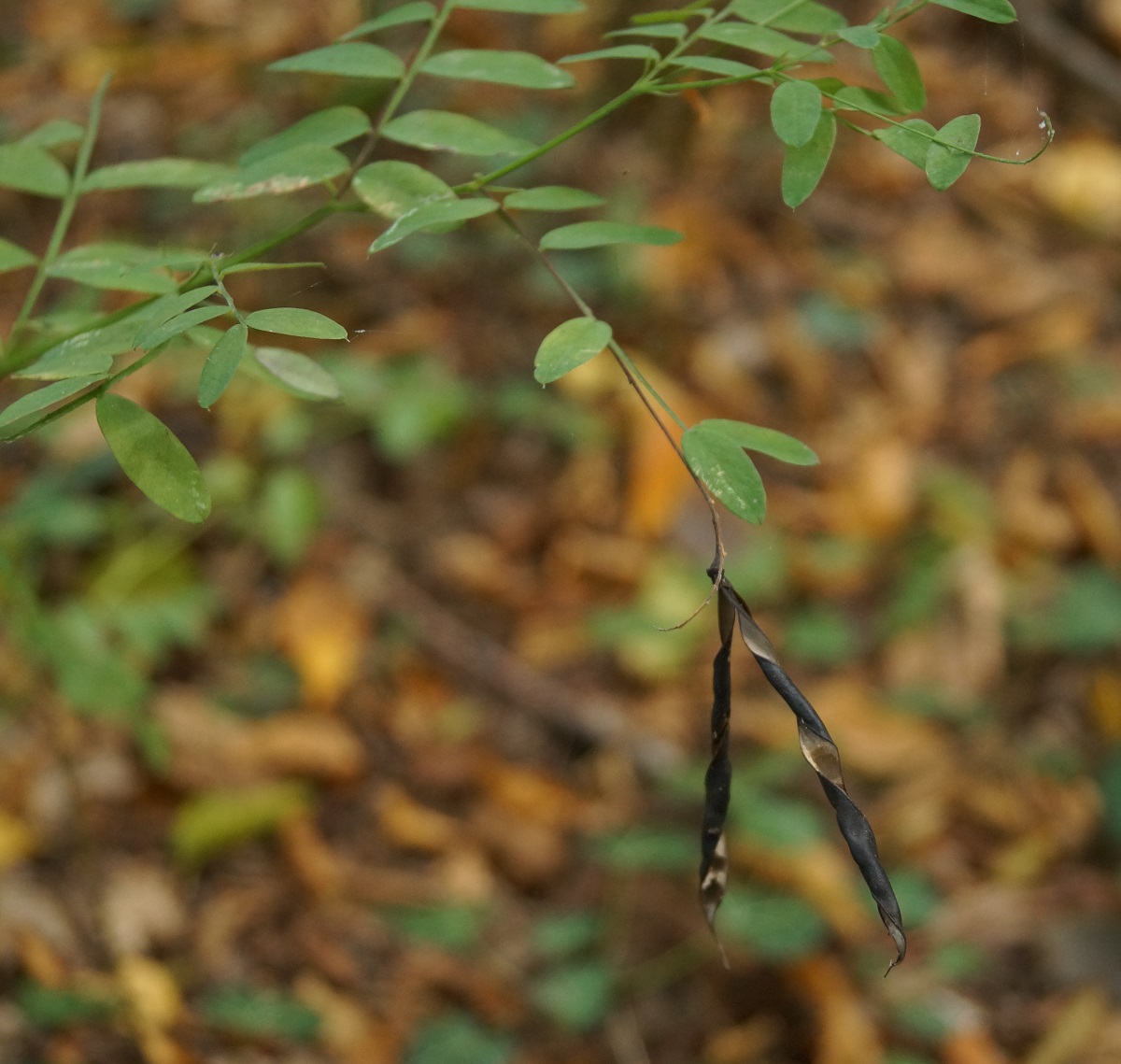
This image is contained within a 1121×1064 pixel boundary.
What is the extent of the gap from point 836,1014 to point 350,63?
153cm

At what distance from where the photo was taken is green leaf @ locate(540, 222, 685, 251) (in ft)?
2.57

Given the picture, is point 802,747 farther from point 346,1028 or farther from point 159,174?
point 346,1028

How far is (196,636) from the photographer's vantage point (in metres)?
2.23

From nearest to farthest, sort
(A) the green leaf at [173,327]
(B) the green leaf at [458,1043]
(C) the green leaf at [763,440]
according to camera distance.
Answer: (A) the green leaf at [173,327] < (C) the green leaf at [763,440] < (B) the green leaf at [458,1043]

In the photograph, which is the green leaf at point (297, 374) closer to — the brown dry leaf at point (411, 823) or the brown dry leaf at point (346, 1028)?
the brown dry leaf at point (346, 1028)

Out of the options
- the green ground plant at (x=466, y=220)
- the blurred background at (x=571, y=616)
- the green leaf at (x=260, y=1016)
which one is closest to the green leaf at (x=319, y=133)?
the green ground plant at (x=466, y=220)

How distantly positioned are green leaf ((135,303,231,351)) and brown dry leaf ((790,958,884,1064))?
1.53m

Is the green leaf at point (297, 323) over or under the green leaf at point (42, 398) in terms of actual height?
over

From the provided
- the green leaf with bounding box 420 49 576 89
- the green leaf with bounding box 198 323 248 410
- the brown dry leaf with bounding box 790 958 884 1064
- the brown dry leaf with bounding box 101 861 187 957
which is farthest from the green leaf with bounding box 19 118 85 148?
the brown dry leaf with bounding box 790 958 884 1064

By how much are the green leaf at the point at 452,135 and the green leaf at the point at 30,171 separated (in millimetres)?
315

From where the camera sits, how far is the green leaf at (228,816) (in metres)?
1.88

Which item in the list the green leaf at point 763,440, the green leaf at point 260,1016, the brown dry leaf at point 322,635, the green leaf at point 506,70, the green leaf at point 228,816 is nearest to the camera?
the green leaf at point 763,440

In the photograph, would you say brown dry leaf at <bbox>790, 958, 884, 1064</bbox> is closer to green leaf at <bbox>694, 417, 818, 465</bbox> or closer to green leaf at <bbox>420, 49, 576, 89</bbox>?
green leaf at <bbox>694, 417, 818, 465</bbox>

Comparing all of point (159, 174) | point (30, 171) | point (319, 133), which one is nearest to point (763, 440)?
point (319, 133)
